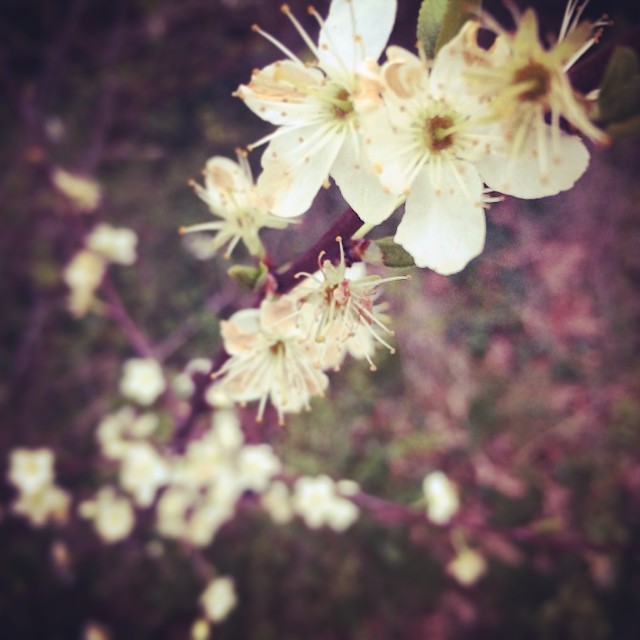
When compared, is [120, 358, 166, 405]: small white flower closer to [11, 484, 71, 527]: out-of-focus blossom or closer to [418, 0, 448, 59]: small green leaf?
[11, 484, 71, 527]: out-of-focus blossom

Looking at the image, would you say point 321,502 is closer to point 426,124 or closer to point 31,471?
point 31,471

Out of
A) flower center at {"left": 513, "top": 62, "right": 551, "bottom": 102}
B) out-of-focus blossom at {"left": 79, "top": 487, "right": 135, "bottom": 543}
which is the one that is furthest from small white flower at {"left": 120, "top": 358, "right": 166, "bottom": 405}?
flower center at {"left": 513, "top": 62, "right": 551, "bottom": 102}

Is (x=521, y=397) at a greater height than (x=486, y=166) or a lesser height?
lesser

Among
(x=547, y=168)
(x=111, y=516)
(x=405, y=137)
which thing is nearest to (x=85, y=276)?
(x=111, y=516)

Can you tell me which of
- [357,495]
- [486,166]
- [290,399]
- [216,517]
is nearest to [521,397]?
[357,495]

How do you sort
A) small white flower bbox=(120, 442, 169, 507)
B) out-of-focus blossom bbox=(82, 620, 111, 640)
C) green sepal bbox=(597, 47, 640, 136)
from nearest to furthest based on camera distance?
green sepal bbox=(597, 47, 640, 136) → small white flower bbox=(120, 442, 169, 507) → out-of-focus blossom bbox=(82, 620, 111, 640)

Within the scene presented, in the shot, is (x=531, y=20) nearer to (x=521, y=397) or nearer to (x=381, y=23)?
(x=381, y=23)

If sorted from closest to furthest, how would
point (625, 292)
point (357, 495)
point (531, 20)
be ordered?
point (531, 20)
point (357, 495)
point (625, 292)
